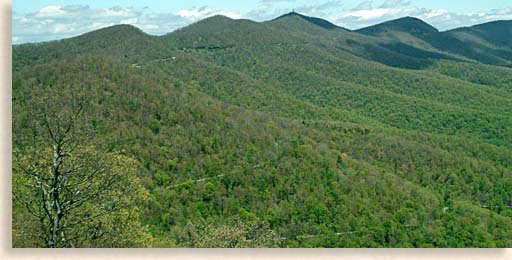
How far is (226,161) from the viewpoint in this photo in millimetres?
15117

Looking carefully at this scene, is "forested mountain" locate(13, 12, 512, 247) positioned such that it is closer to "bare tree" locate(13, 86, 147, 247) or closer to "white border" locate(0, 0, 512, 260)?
"bare tree" locate(13, 86, 147, 247)

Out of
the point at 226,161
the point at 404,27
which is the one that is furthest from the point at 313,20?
the point at 226,161

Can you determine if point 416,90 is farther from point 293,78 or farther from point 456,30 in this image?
point 456,30

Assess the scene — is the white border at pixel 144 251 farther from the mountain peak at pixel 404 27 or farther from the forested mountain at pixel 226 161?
the mountain peak at pixel 404 27

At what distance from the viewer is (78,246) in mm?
6809

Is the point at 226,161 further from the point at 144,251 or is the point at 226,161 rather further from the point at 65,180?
the point at 65,180

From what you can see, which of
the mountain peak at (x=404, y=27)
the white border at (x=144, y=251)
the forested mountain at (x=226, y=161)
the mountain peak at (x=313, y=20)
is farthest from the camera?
the mountain peak at (x=404, y=27)

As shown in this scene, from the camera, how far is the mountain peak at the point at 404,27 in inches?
4010

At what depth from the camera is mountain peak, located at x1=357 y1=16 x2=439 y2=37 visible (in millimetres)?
101850

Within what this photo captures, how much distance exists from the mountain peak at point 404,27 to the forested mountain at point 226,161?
63270mm

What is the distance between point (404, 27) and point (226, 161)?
315ft

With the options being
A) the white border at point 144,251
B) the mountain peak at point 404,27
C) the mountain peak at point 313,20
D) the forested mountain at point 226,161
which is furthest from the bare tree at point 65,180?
the mountain peak at point 404,27

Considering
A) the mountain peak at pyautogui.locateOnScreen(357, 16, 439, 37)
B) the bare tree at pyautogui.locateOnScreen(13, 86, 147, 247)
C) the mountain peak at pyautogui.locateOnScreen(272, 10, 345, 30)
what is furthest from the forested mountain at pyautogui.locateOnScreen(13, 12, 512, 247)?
the mountain peak at pyautogui.locateOnScreen(357, 16, 439, 37)

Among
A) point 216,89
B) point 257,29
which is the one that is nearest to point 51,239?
point 216,89
